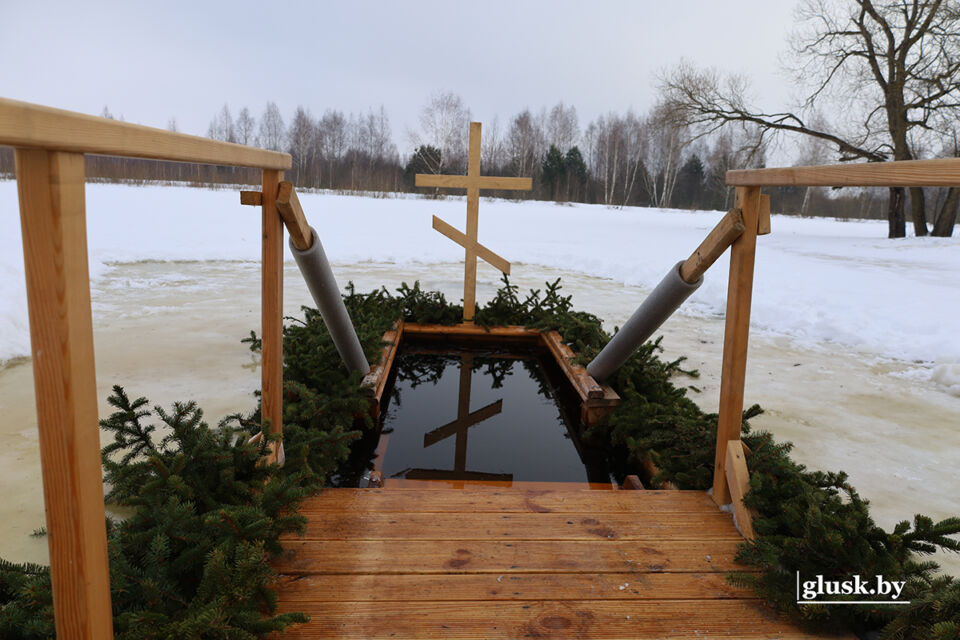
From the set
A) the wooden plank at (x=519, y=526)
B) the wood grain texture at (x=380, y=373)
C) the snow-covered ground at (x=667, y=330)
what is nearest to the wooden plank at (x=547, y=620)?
the wooden plank at (x=519, y=526)

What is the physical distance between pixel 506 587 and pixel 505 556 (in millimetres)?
196

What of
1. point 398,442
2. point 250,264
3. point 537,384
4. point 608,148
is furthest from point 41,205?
point 608,148

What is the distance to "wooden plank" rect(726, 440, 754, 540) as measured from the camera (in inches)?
101

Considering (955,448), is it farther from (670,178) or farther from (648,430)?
(670,178)

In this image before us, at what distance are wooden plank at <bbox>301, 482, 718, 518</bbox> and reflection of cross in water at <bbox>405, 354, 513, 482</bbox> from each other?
0.92 meters

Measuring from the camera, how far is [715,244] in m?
2.76

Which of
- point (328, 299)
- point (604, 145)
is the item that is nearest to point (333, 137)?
point (604, 145)

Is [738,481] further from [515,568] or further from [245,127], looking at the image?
[245,127]

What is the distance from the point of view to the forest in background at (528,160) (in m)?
45.9

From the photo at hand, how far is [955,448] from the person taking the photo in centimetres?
404

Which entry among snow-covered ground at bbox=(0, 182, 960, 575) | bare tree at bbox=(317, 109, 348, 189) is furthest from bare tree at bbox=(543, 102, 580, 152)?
snow-covered ground at bbox=(0, 182, 960, 575)

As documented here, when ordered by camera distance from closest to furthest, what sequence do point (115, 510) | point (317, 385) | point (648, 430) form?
point (115, 510), point (648, 430), point (317, 385)

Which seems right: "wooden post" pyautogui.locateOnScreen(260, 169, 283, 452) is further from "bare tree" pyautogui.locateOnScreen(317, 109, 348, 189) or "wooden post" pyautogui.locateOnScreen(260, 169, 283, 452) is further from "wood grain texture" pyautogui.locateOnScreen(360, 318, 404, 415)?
"bare tree" pyautogui.locateOnScreen(317, 109, 348, 189)

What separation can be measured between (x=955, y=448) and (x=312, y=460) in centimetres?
385
